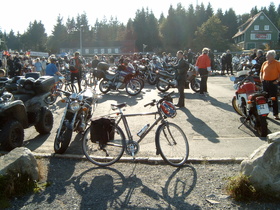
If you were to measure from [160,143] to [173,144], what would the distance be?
32 centimetres

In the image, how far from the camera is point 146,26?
3369 inches

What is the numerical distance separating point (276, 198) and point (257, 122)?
3.23m

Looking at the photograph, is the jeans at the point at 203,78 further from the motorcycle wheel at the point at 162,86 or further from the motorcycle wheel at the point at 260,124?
the motorcycle wheel at the point at 260,124

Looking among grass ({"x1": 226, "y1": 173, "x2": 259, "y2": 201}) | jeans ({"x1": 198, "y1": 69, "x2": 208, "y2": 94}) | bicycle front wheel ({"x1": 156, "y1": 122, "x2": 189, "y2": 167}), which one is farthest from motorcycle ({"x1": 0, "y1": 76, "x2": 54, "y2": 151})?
jeans ({"x1": 198, "y1": 69, "x2": 208, "y2": 94})

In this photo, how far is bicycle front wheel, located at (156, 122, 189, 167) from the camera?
5004 millimetres

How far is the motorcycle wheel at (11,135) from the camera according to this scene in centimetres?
564

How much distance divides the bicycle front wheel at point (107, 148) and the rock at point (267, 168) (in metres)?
1.96

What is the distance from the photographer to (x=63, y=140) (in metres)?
5.58

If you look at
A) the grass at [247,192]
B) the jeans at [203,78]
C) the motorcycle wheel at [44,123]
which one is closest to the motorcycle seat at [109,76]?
the jeans at [203,78]

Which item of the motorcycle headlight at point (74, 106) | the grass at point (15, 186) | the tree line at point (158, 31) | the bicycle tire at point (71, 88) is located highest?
the tree line at point (158, 31)

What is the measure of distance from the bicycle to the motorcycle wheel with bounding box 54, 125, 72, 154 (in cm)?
53

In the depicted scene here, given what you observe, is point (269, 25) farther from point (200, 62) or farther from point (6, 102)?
point (6, 102)

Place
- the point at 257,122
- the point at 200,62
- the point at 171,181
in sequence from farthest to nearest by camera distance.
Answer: the point at 200,62 → the point at 257,122 → the point at 171,181

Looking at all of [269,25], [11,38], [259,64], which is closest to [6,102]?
[259,64]
